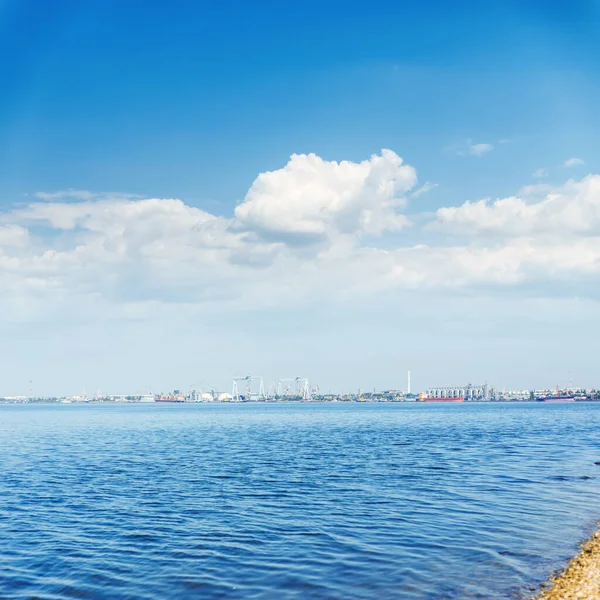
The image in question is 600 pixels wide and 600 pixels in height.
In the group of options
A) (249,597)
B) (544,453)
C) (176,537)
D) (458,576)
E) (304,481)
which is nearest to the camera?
(249,597)

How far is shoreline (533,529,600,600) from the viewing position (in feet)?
61.7

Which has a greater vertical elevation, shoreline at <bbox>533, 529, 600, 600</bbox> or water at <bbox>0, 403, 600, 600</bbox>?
shoreline at <bbox>533, 529, 600, 600</bbox>

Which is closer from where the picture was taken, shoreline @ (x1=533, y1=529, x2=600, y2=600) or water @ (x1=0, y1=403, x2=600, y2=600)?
shoreline @ (x1=533, y1=529, x2=600, y2=600)

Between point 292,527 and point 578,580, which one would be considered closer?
point 578,580

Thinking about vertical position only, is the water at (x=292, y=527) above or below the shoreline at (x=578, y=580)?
below

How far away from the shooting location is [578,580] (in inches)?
806

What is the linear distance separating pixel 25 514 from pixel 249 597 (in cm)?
1904

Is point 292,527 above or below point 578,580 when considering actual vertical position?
below

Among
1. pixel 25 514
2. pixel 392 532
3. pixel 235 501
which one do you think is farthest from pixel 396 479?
pixel 25 514

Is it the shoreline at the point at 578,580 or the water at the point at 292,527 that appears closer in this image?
the shoreline at the point at 578,580

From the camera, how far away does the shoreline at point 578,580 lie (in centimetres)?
1881

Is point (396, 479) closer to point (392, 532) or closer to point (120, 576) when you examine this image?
point (392, 532)

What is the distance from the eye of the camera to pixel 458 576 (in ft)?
73.4

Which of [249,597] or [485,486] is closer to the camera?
[249,597]
